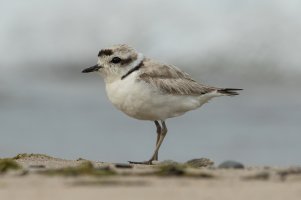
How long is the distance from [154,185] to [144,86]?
3129 mm

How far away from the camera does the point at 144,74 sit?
775 cm

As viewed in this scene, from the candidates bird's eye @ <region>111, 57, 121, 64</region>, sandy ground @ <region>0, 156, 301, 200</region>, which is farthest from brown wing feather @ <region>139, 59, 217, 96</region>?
sandy ground @ <region>0, 156, 301, 200</region>

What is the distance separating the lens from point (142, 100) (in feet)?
25.1

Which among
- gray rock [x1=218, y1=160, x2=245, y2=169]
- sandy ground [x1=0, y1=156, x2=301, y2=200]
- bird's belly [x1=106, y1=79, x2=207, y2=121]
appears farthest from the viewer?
bird's belly [x1=106, y1=79, x2=207, y2=121]

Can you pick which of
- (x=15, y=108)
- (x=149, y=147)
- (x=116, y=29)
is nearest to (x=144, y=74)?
(x=149, y=147)

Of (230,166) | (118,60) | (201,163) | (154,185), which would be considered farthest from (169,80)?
(154,185)

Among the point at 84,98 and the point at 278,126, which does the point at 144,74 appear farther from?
the point at 84,98

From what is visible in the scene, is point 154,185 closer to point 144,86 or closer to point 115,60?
point 144,86

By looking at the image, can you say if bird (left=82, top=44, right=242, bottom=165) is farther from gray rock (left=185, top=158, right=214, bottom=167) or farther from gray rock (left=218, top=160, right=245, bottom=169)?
gray rock (left=218, top=160, right=245, bottom=169)

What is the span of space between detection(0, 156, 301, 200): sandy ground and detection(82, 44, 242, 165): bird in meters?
2.51

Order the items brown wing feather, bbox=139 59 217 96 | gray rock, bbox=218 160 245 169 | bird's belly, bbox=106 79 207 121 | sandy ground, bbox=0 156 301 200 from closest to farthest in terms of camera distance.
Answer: sandy ground, bbox=0 156 301 200 < gray rock, bbox=218 160 245 169 < bird's belly, bbox=106 79 207 121 < brown wing feather, bbox=139 59 217 96

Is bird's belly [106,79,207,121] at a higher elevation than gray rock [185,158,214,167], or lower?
higher

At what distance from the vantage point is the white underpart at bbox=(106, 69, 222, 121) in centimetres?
765

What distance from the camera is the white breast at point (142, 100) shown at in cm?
765
